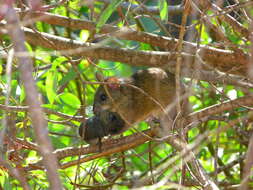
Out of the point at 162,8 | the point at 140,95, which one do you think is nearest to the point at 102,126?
the point at 140,95

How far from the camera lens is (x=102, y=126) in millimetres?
4570

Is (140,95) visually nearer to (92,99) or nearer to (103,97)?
(103,97)

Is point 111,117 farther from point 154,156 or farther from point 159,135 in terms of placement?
point 159,135

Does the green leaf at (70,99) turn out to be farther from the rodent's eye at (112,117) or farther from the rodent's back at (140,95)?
the rodent's eye at (112,117)

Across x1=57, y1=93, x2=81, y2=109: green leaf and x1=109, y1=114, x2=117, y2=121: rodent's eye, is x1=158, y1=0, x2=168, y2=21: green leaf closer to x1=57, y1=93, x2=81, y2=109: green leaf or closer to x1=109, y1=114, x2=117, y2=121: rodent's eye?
x1=57, y1=93, x2=81, y2=109: green leaf

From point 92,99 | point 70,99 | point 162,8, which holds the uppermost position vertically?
point 162,8

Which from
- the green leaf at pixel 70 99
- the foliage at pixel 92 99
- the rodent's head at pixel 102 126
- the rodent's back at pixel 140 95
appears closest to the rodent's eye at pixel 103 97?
the rodent's back at pixel 140 95

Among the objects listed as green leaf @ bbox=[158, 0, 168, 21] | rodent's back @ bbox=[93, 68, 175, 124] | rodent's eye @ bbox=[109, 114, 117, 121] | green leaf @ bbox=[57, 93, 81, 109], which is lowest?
rodent's eye @ bbox=[109, 114, 117, 121]

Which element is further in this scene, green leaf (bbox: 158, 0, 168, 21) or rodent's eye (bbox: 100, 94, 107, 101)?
rodent's eye (bbox: 100, 94, 107, 101)

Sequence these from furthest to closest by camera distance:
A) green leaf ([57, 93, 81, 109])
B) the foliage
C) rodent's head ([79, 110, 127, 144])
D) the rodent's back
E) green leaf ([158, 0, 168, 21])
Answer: the rodent's back → rodent's head ([79, 110, 127, 144]) → green leaf ([57, 93, 81, 109]) → the foliage → green leaf ([158, 0, 168, 21])

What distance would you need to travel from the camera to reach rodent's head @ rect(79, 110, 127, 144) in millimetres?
4379

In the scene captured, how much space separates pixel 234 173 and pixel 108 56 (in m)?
1.92

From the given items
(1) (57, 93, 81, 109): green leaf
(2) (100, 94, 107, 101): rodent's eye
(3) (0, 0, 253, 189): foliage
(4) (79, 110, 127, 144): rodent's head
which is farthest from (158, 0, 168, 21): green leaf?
(2) (100, 94, 107, 101): rodent's eye

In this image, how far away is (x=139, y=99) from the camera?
16.4ft
